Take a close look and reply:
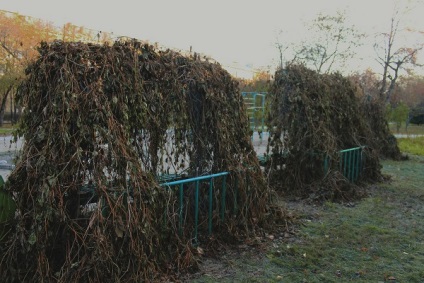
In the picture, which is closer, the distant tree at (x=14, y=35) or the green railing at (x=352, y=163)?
the green railing at (x=352, y=163)

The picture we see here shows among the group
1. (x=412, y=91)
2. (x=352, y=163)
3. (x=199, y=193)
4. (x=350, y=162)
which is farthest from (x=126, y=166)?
(x=412, y=91)

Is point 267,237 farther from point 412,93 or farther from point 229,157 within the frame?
point 412,93

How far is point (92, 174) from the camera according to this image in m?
3.32

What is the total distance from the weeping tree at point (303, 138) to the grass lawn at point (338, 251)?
0.59m

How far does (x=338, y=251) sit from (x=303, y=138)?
9.99 feet

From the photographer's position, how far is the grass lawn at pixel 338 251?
3996 millimetres

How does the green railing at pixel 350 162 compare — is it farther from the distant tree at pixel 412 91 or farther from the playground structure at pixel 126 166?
the distant tree at pixel 412 91

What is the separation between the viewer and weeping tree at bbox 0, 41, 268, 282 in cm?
316

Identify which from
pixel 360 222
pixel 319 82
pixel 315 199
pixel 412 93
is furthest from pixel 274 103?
pixel 412 93

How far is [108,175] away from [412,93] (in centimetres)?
4947

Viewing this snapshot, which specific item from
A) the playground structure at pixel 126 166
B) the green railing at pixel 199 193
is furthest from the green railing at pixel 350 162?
the green railing at pixel 199 193

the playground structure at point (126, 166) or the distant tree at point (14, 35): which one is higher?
the distant tree at point (14, 35)

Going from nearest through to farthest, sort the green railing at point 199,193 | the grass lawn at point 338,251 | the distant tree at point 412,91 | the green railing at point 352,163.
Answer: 1. the grass lawn at point 338,251
2. the green railing at point 199,193
3. the green railing at point 352,163
4. the distant tree at point 412,91

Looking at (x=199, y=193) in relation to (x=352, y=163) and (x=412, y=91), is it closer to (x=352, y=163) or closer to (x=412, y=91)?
(x=352, y=163)
